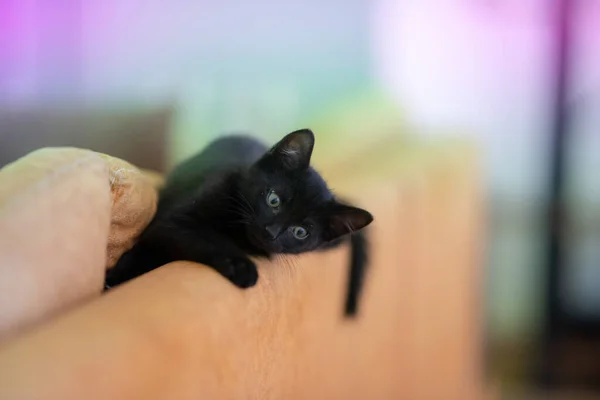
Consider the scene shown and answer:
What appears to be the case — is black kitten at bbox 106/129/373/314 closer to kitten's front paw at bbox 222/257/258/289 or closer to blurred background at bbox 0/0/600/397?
kitten's front paw at bbox 222/257/258/289

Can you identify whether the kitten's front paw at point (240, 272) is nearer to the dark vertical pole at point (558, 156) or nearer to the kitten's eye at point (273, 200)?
the kitten's eye at point (273, 200)

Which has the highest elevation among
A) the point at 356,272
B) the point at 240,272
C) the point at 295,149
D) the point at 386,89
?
the point at 386,89

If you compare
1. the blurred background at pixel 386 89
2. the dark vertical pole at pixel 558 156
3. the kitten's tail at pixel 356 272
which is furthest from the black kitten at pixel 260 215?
the dark vertical pole at pixel 558 156

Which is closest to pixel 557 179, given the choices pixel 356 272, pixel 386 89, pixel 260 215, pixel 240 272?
pixel 386 89

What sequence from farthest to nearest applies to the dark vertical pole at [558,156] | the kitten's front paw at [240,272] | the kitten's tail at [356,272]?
the dark vertical pole at [558,156] < the kitten's tail at [356,272] < the kitten's front paw at [240,272]

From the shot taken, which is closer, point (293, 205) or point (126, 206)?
point (126, 206)

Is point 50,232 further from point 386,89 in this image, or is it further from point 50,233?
point 386,89
